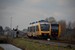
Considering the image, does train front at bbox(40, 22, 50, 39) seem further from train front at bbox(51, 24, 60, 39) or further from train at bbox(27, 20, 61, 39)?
train front at bbox(51, 24, 60, 39)

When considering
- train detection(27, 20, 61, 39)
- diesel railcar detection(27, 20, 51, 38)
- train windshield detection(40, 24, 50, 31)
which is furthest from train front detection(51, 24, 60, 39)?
train windshield detection(40, 24, 50, 31)

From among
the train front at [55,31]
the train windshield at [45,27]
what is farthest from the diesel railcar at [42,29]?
the train front at [55,31]

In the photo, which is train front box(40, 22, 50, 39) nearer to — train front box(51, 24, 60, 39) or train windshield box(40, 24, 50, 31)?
train windshield box(40, 24, 50, 31)

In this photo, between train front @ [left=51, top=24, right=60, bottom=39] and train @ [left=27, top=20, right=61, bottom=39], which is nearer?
train @ [left=27, top=20, right=61, bottom=39]

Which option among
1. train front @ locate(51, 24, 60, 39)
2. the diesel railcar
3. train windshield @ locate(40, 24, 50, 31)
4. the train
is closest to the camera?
the diesel railcar

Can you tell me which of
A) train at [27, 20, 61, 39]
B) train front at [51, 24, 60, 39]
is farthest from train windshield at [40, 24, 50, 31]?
train front at [51, 24, 60, 39]

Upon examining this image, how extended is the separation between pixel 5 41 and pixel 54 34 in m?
20.7

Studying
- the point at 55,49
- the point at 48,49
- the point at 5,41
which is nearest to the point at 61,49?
the point at 55,49

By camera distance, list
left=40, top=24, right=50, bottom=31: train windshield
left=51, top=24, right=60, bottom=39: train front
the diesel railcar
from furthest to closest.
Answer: left=40, top=24, right=50, bottom=31: train windshield, left=51, top=24, right=60, bottom=39: train front, the diesel railcar

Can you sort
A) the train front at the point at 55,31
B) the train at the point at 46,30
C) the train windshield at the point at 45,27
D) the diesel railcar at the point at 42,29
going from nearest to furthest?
the diesel railcar at the point at 42,29 < the train at the point at 46,30 < the train front at the point at 55,31 < the train windshield at the point at 45,27

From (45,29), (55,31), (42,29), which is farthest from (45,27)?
(55,31)

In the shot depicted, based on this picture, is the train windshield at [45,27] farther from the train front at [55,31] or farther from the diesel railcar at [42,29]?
the train front at [55,31]

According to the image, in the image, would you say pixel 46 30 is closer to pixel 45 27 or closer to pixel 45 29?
pixel 45 29

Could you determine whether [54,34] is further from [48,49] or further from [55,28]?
[48,49]
